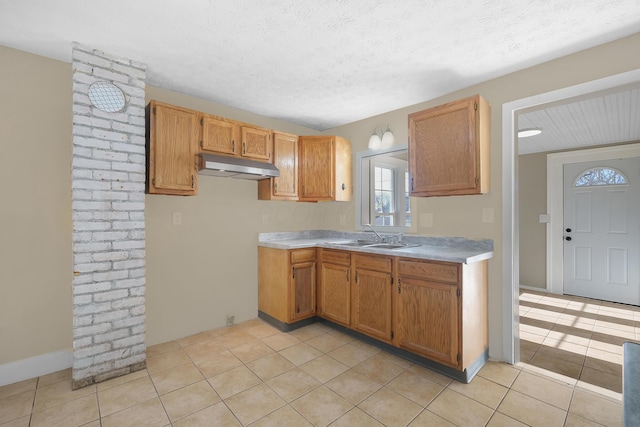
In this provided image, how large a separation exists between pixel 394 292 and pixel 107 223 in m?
2.36

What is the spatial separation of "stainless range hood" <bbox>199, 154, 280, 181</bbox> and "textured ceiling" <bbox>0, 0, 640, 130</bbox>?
2.29 ft

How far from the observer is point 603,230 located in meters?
4.16

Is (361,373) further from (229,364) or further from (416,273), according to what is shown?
(229,364)

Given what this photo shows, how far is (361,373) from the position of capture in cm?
226

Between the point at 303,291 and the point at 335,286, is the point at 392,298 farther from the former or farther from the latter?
the point at 303,291

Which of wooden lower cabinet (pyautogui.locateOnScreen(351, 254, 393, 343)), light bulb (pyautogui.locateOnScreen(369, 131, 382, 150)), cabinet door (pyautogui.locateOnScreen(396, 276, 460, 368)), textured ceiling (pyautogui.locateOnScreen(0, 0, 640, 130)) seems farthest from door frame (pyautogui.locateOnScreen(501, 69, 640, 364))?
light bulb (pyautogui.locateOnScreen(369, 131, 382, 150))

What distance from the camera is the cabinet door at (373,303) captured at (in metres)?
2.54

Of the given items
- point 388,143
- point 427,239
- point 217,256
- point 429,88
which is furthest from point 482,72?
point 217,256

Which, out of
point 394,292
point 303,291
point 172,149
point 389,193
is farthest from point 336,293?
point 172,149

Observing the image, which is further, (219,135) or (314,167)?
(314,167)

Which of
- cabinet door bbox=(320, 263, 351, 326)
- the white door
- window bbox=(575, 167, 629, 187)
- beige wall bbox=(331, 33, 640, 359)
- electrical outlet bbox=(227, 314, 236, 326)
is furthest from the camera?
window bbox=(575, 167, 629, 187)

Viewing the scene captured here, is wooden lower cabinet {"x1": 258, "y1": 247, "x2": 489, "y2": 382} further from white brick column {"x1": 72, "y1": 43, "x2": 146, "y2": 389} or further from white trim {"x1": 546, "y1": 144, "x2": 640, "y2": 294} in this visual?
white trim {"x1": 546, "y1": 144, "x2": 640, "y2": 294}

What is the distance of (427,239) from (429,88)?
1470 millimetres

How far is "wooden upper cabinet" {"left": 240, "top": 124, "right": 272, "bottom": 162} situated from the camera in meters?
2.98
